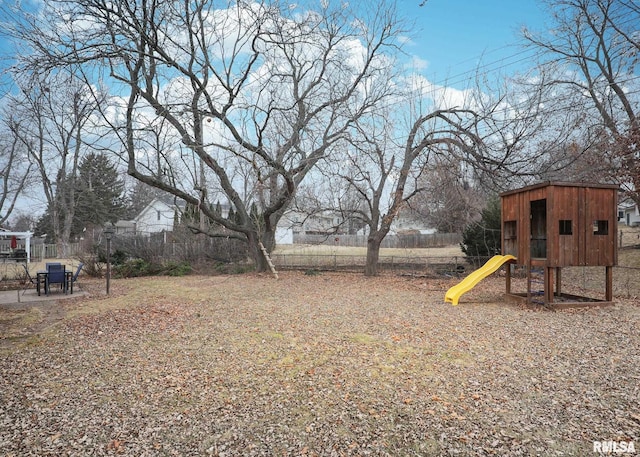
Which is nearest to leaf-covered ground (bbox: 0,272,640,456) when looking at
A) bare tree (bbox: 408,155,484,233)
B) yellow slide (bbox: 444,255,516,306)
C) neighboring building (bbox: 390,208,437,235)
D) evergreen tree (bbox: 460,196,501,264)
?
yellow slide (bbox: 444,255,516,306)

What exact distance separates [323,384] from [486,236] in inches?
484

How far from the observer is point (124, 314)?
23.9ft

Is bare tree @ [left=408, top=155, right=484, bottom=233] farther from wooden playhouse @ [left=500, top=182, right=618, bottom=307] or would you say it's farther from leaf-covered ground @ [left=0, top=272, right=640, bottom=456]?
leaf-covered ground @ [left=0, top=272, right=640, bottom=456]

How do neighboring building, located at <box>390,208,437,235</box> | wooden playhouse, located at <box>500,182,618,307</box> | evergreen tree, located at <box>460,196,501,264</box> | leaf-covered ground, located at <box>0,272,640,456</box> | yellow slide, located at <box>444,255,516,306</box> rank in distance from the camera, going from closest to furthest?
leaf-covered ground, located at <box>0,272,640,456</box>
wooden playhouse, located at <box>500,182,618,307</box>
yellow slide, located at <box>444,255,516,306</box>
evergreen tree, located at <box>460,196,501,264</box>
neighboring building, located at <box>390,208,437,235</box>

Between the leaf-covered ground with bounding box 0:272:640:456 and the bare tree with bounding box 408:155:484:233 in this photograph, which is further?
the bare tree with bounding box 408:155:484:233

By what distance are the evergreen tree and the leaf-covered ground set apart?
7061 mm

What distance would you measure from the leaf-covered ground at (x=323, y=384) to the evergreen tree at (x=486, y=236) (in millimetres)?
7061

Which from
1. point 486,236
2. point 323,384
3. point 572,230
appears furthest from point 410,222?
point 323,384

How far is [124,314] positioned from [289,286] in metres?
4.87

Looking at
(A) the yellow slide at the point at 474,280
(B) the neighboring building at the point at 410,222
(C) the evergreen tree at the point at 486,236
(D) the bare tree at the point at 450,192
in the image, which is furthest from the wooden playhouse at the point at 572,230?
(B) the neighboring building at the point at 410,222

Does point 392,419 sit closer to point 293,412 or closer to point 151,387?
point 293,412

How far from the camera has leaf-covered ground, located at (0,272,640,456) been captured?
291 cm

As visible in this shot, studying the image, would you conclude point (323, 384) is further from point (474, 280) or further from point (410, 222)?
point (410, 222)

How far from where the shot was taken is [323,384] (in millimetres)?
3844
